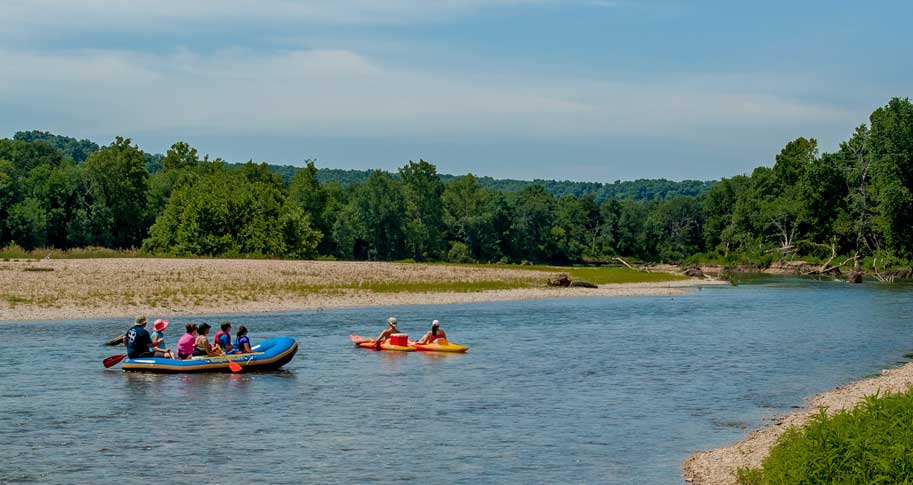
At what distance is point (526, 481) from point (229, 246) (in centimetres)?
8604

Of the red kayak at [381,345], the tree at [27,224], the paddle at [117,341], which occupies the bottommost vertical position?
the red kayak at [381,345]

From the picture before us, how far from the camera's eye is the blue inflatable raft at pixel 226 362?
99.7ft

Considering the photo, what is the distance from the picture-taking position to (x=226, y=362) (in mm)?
30719

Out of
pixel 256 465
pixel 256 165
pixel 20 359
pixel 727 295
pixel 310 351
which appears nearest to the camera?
pixel 256 465

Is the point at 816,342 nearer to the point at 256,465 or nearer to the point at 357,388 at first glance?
the point at 357,388

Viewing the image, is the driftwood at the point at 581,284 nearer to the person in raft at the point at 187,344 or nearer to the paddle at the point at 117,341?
the paddle at the point at 117,341

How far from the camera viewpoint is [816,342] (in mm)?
40844

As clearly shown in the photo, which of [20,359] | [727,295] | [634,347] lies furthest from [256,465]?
[727,295]

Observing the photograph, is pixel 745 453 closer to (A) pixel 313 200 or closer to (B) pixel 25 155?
(A) pixel 313 200

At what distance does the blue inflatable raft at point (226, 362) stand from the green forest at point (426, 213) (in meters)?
67.2

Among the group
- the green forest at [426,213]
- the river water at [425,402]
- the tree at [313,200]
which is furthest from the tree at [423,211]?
the river water at [425,402]

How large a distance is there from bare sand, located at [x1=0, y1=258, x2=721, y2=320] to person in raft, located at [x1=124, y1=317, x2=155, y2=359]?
1628cm

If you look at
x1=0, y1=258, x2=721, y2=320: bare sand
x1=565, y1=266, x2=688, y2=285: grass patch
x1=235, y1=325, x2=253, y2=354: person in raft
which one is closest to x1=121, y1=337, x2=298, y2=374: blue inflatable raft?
x1=235, y1=325, x2=253, y2=354: person in raft

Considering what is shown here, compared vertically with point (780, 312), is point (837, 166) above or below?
above
